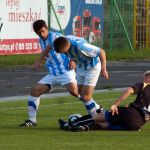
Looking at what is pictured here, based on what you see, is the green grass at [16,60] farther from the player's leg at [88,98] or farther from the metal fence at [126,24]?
the player's leg at [88,98]

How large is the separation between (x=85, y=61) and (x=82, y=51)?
14.2 inches

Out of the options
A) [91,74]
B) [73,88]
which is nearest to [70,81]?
[73,88]

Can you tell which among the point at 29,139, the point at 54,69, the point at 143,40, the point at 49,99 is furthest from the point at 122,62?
the point at 29,139

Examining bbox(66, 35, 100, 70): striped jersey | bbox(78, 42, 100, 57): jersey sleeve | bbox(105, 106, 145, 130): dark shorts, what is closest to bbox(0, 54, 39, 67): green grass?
bbox(66, 35, 100, 70): striped jersey

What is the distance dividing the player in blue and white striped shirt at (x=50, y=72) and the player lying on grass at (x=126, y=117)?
0.93 m

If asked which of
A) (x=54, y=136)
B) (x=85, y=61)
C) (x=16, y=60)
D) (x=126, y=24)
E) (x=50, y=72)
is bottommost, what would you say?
(x=16, y=60)

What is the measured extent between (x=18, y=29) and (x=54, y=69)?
1936 centimetres

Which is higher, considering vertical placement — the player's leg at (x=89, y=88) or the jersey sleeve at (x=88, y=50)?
the jersey sleeve at (x=88, y=50)

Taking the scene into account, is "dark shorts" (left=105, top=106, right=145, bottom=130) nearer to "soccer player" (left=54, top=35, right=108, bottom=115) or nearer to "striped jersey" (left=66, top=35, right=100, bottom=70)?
"soccer player" (left=54, top=35, right=108, bottom=115)

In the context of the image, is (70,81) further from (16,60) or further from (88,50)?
(16,60)

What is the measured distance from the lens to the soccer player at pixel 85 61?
1431 cm

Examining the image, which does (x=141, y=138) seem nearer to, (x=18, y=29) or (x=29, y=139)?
(x=29, y=139)

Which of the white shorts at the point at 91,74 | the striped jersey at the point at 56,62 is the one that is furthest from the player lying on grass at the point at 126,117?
the striped jersey at the point at 56,62

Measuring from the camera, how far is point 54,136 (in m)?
13.5
